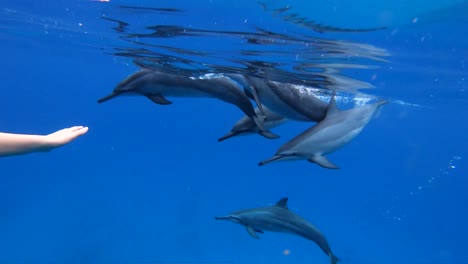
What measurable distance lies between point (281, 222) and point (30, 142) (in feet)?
21.0

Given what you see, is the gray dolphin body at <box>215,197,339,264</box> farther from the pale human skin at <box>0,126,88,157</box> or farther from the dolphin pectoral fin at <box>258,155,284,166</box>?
the pale human skin at <box>0,126,88,157</box>

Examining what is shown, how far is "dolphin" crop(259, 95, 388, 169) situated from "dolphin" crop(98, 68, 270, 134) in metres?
0.88

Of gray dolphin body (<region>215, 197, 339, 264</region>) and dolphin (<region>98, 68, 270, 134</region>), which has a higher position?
dolphin (<region>98, 68, 270, 134</region>)

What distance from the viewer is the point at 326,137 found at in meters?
7.00

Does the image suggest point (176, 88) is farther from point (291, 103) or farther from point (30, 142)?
point (30, 142)

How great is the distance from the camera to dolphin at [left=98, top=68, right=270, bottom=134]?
304 inches

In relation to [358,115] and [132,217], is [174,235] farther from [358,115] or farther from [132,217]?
[358,115]

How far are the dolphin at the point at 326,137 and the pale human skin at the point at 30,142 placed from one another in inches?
119

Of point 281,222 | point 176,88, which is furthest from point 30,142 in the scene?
point 281,222

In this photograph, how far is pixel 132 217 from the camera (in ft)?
89.0

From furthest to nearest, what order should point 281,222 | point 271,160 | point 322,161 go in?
1. point 281,222
2. point 322,161
3. point 271,160

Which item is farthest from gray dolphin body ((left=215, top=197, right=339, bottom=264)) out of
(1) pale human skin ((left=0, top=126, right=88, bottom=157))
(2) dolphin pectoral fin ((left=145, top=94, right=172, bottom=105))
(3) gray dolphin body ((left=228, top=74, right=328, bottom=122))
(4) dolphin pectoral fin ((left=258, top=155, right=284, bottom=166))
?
(1) pale human skin ((left=0, top=126, right=88, bottom=157))

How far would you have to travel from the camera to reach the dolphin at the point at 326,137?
671 cm

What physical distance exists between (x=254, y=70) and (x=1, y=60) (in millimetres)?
28194
